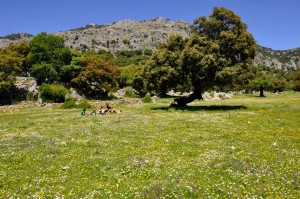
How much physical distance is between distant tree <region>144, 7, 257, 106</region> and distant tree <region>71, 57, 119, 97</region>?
4296 centimetres

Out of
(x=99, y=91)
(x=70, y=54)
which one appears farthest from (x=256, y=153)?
(x=70, y=54)

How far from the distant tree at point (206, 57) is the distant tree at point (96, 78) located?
42960 millimetres

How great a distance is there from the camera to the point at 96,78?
89500 millimetres

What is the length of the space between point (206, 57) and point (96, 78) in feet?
176

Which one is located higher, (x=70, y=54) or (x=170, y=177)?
(x=70, y=54)

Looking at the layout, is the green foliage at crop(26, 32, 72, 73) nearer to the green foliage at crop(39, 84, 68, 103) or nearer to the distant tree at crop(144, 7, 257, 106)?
the green foliage at crop(39, 84, 68, 103)

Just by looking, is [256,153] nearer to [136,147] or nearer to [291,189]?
[291,189]

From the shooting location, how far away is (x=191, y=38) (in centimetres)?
4659

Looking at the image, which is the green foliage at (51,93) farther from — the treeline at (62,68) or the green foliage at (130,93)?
the green foliage at (130,93)

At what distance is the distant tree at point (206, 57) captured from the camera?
43156 millimetres

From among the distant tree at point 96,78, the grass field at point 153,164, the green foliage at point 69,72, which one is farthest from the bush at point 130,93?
the grass field at point 153,164

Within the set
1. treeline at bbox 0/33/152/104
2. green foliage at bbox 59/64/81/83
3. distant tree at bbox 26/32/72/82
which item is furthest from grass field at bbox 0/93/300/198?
distant tree at bbox 26/32/72/82

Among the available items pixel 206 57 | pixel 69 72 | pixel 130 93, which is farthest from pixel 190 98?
pixel 69 72

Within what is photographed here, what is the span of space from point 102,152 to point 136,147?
2476 millimetres
